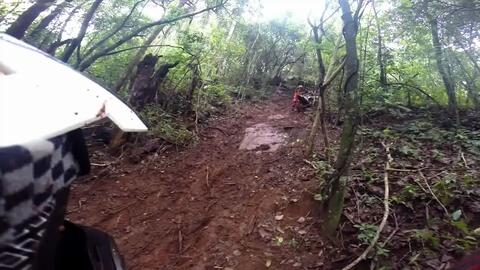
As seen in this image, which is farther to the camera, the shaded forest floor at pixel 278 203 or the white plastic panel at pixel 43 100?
the shaded forest floor at pixel 278 203

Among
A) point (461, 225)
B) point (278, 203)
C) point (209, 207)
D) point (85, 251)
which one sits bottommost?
point (209, 207)

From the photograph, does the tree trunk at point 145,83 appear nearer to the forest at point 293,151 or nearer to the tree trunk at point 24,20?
the forest at point 293,151

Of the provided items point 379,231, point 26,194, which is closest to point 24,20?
point 26,194

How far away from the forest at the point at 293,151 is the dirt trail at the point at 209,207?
0.02m

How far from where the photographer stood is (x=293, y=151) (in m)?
6.44

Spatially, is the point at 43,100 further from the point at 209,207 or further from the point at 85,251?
the point at 209,207

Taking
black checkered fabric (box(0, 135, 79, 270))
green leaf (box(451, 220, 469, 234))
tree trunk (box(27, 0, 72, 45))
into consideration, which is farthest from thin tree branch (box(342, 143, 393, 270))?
tree trunk (box(27, 0, 72, 45))

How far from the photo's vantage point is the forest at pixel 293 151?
3822mm

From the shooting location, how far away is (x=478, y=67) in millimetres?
6590

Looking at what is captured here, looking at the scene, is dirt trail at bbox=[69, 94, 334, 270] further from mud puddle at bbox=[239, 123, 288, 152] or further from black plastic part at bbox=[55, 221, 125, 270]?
black plastic part at bbox=[55, 221, 125, 270]

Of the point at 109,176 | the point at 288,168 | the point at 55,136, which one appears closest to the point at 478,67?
the point at 288,168

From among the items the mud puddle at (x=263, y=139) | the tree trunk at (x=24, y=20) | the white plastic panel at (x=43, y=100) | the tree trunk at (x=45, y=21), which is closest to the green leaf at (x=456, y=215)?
the white plastic panel at (x=43, y=100)

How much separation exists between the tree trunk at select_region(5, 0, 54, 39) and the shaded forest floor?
7.19 feet

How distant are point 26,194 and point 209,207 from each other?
12.6ft
